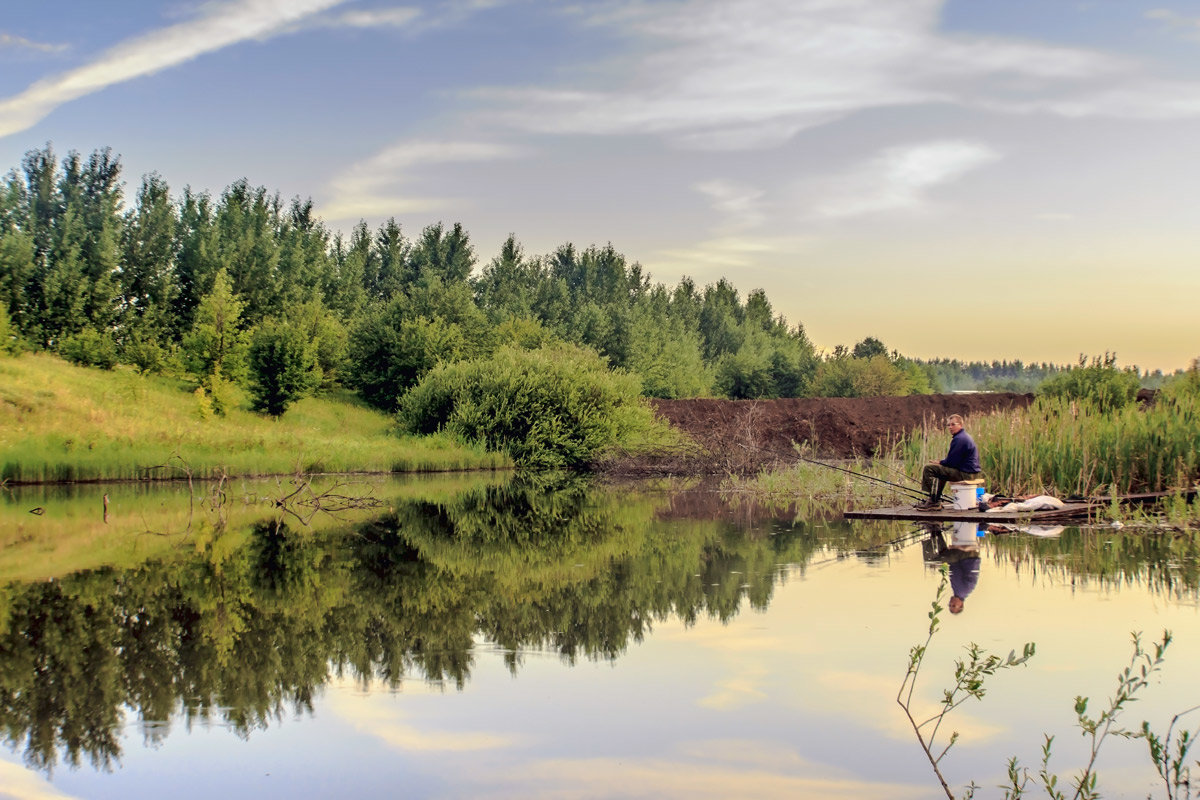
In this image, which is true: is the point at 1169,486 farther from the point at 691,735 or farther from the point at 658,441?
the point at 658,441

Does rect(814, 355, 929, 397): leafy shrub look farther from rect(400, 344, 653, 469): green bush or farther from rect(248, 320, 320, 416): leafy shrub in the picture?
rect(248, 320, 320, 416): leafy shrub

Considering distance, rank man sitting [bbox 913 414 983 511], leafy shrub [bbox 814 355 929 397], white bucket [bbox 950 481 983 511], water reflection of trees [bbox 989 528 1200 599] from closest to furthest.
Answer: water reflection of trees [bbox 989 528 1200 599] → white bucket [bbox 950 481 983 511] → man sitting [bbox 913 414 983 511] → leafy shrub [bbox 814 355 929 397]

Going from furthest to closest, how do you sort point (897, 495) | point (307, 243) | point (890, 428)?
point (307, 243), point (890, 428), point (897, 495)

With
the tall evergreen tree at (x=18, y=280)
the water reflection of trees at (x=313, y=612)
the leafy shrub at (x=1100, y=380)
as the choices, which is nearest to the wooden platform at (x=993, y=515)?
the water reflection of trees at (x=313, y=612)

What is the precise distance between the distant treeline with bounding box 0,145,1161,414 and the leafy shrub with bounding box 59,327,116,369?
0.22 feet

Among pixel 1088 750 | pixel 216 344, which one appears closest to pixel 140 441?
pixel 216 344

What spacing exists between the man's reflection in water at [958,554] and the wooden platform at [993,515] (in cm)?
25

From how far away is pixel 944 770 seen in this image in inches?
241

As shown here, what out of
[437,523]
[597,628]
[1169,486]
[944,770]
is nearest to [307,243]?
[437,523]

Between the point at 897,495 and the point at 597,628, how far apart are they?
500 inches

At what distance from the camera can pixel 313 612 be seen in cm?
1073

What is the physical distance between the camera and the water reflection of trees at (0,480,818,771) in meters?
7.65

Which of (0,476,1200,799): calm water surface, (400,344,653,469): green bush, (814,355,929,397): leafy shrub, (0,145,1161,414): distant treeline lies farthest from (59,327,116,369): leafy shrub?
(814,355,929,397): leafy shrub

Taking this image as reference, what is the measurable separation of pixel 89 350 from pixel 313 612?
42691mm
